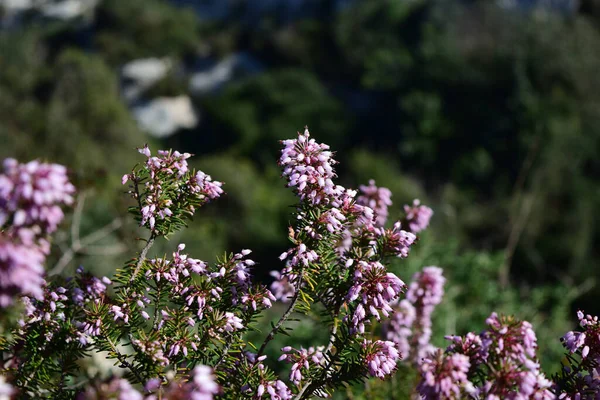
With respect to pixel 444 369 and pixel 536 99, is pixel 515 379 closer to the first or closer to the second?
pixel 444 369

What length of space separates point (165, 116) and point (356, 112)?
41.4 ft

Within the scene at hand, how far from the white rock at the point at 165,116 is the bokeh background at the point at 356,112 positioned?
0.13m

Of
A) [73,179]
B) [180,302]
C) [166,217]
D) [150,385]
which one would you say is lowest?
[150,385]

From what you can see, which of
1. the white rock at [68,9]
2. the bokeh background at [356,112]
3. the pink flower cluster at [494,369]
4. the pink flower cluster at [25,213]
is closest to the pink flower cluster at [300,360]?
the pink flower cluster at [494,369]

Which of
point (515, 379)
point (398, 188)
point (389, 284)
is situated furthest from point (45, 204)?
point (398, 188)

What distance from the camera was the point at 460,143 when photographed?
3005 cm

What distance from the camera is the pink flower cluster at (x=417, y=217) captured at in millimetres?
3594

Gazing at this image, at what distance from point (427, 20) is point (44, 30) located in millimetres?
27595

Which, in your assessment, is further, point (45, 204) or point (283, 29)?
point (283, 29)

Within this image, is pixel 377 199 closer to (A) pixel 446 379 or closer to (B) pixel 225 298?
(B) pixel 225 298

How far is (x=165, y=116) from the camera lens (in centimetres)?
3769

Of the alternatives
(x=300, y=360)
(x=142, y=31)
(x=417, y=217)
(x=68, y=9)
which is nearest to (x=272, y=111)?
(x=142, y=31)

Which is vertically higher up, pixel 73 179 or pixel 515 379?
pixel 73 179

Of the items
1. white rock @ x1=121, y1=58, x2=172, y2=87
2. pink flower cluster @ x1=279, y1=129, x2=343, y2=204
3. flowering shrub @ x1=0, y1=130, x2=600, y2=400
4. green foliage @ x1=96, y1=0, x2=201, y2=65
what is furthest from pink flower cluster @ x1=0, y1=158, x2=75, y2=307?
green foliage @ x1=96, y1=0, x2=201, y2=65
